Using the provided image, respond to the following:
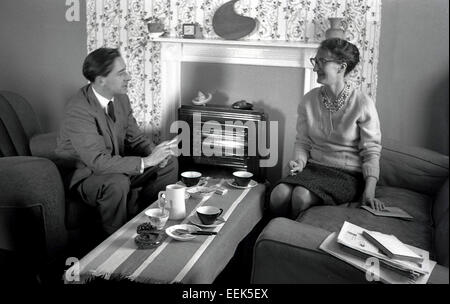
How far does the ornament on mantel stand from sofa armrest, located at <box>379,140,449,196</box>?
1.17 m

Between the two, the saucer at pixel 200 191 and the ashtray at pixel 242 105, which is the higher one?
the ashtray at pixel 242 105

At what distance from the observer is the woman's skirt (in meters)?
2.22

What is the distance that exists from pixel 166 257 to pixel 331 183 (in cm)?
103

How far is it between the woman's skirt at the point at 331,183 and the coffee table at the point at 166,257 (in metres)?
0.45

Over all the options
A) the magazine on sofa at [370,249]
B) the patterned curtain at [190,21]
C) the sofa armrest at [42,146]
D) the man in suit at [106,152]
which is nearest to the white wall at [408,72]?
the patterned curtain at [190,21]

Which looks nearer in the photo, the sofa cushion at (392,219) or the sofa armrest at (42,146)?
the sofa cushion at (392,219)

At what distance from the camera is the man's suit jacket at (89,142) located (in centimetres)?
230

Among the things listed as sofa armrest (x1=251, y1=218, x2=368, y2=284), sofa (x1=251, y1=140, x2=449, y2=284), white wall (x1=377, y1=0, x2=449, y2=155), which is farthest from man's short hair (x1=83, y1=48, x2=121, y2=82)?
white wall (x1=377, y1=0, x2=449, y2=155)

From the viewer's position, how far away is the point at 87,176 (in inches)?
90.8

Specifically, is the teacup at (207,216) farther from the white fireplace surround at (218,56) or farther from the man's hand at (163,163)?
the white fireplace surround at (218,56)

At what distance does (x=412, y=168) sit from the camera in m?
2.34

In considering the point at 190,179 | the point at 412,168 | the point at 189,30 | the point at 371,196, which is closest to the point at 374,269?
the point at 371,196

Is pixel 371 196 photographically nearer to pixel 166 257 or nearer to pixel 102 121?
pixel 166 257
